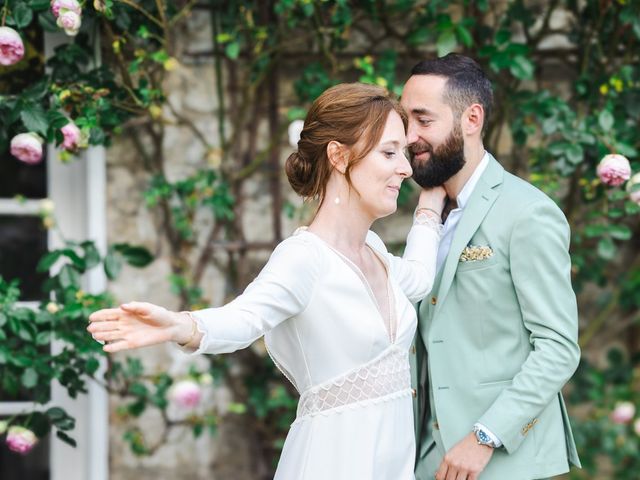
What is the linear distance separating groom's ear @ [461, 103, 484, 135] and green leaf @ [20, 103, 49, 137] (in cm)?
133

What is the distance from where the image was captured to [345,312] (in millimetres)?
2213

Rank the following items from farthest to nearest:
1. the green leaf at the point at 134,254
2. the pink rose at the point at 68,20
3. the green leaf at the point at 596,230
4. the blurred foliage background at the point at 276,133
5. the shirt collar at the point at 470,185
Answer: the green leaf at the point at 596,230 → the green leaf at the point at 134,254 → the blurred foliage background at the point at 276,133 → the pink rose at the point at 68,20 → the shirt collar at the point at 470,185

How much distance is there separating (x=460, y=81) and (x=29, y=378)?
1678 millimetres

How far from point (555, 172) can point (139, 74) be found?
61.4 inches

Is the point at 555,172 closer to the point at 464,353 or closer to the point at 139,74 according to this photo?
the point at 464,353

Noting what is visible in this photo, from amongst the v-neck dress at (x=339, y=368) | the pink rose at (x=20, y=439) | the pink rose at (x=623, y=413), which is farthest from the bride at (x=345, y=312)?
the pink rose at (x=623, y=413)

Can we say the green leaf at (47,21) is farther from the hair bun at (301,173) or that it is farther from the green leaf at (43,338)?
the hair bun at (301,173)

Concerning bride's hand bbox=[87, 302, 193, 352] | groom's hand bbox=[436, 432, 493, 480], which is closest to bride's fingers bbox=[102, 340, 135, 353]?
bride's hand bbox=[87, 302, 193, 352]

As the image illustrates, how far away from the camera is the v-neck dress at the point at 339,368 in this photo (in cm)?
219

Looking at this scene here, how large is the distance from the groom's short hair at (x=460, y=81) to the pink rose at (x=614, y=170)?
0.60m

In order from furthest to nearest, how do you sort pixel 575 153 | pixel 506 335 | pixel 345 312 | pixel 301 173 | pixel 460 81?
pixel 575 153
pixel 460 81
pixel 506 335
pixel 301 173
pixel 345 312

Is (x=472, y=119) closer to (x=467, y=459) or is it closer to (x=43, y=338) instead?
(x=467, y=459)

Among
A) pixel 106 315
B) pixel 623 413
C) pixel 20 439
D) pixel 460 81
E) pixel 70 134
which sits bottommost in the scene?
pixel 623 413

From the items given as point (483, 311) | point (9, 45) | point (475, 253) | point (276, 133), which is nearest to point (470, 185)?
point (475, 253)
